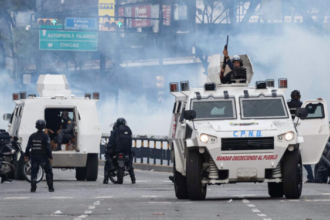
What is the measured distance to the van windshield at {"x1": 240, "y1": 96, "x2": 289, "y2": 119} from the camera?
17.9 metres

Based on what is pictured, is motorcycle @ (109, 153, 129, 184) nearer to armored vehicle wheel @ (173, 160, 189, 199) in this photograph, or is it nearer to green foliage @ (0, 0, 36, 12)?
armored vehicle wheel @ (173, 160, 189, 199)

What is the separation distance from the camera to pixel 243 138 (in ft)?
55.0

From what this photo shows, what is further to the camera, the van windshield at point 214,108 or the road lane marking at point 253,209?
the van windshield at point 214,108

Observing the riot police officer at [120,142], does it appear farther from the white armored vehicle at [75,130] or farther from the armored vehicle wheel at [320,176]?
the armored vehicle wheel at [320,176]

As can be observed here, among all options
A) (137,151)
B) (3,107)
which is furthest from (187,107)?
(3,107)

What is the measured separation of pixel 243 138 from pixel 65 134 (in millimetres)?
11554

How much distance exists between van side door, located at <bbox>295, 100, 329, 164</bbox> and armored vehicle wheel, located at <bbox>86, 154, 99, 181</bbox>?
32.4ft

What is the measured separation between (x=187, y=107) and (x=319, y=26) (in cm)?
3904

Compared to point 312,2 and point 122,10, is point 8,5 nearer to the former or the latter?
point 122,10

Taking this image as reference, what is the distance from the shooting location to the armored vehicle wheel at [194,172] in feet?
55.2

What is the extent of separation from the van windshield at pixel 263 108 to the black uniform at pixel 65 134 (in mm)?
10008

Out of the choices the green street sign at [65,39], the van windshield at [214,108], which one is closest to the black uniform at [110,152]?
the van windshield at [214,108]

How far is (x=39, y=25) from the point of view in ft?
193

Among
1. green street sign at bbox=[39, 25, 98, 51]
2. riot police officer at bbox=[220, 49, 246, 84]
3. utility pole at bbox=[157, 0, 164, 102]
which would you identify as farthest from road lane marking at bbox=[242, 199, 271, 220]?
utility pole at bbox=[157, 0, 164, 102]
